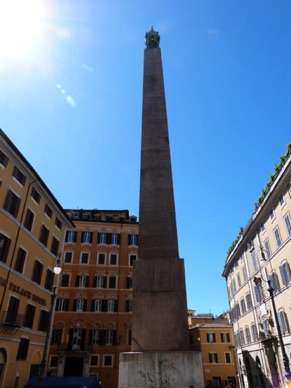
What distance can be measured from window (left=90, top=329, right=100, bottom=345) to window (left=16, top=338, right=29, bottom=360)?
14.4 meters

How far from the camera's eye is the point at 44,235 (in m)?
24.1

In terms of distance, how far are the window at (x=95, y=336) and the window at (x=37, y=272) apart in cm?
1391

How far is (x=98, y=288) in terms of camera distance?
118 ft

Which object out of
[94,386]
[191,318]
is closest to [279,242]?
[94,386]

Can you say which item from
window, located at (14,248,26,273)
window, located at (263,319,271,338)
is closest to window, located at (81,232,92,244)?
window, located at (14,248,26,273)

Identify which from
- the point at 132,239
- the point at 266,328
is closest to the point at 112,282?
the point at 132,239

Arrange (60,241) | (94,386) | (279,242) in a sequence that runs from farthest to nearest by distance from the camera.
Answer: (60,241) < (279,242) < (94,386)

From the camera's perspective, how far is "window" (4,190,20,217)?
19.2 meters

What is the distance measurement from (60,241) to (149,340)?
870 inches

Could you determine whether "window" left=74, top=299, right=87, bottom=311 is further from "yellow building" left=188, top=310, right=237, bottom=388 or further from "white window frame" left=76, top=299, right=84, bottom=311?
"yellow building" left=188, top=310, right=237, bottom=388

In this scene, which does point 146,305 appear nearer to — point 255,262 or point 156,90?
point 156,90

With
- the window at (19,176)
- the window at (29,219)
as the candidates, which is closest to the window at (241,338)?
the window at (29,219)

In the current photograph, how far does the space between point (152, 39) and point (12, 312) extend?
55.2 feet

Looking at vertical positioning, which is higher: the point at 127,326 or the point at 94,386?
the point at 127,326
